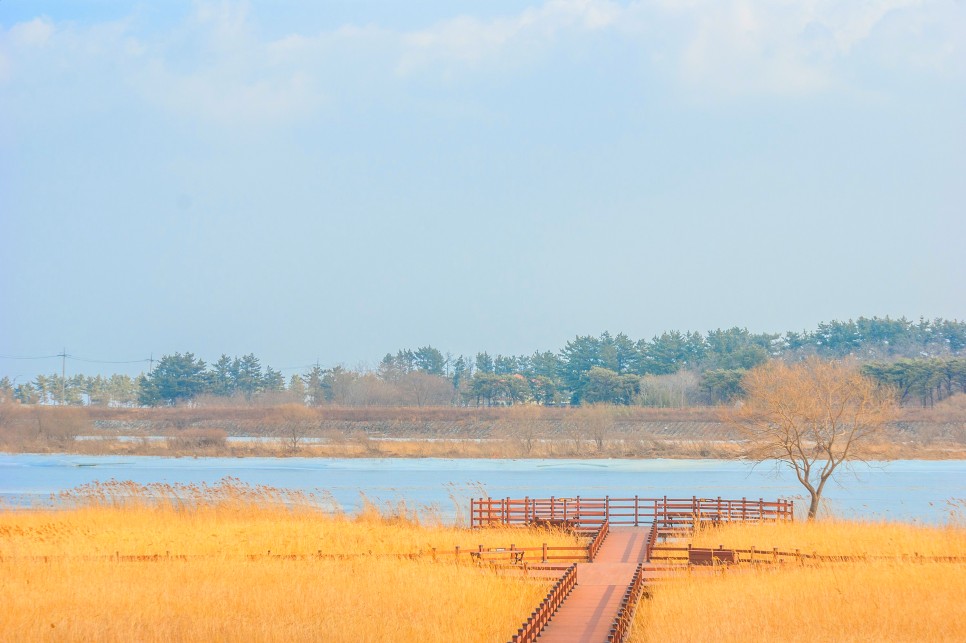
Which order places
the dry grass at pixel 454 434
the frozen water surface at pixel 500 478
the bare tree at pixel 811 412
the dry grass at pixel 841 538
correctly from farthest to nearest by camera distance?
the dry grass at pixel 454 434 → the frozen water surface at pixel 500 478 → the bare tree at pixel 811 412 → the dry grass at pixel 841 538

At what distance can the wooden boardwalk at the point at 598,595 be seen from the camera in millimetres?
15734

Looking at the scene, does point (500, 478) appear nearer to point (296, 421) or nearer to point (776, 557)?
point (776, 557)

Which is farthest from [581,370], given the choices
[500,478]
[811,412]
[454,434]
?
[811,412]

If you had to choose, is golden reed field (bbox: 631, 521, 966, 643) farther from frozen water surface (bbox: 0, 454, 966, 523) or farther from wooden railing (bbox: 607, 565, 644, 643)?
frozen water surface (bbox: 0, 454, 966, 523)

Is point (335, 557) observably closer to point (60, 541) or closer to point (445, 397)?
point (60, 541)

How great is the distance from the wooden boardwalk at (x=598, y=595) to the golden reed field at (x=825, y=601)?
0.62 metres

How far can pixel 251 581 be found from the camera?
20.9 meters

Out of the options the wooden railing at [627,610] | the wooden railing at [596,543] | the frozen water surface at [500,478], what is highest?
the wooden railing at [627,610]

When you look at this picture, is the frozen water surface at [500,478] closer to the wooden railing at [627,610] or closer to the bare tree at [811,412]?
the bare tree at [811,412]

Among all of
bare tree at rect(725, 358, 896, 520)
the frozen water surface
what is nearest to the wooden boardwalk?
bare tree at rect(725, 358, 896, 520)

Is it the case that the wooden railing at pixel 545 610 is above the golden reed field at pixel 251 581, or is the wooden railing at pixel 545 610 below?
above

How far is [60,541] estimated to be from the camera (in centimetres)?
2684

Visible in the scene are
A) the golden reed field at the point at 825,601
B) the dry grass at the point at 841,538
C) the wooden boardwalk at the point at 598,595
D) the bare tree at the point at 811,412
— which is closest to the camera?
the wooden boardwalk at the point at 598,595

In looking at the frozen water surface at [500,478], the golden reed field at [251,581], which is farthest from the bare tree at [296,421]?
the golden reed field at [251,581]
